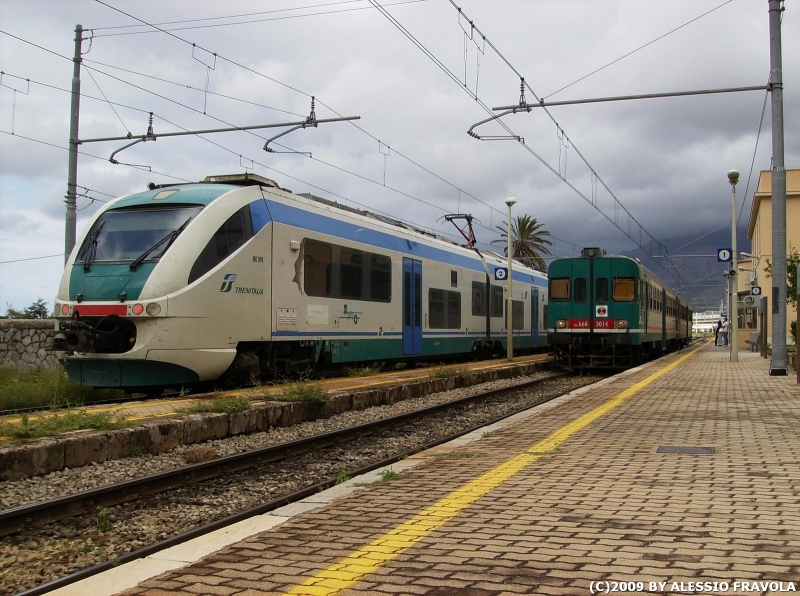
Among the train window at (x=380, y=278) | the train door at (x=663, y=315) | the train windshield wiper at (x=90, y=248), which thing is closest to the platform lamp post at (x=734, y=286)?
the train door at (x=663, y=315)

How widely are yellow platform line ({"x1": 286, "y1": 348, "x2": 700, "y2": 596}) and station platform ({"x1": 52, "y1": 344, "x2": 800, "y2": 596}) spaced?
0.01 meters

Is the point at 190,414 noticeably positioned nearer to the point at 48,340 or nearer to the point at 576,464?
the point at 576,464

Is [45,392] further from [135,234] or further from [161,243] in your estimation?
[161,243]

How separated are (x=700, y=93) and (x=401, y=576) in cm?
1461

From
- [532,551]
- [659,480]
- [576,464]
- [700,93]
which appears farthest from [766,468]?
[700,93]

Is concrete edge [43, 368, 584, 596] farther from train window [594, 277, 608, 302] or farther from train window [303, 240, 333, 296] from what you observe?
train window [594, 277, 608, 302]

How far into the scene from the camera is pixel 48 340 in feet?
52.0

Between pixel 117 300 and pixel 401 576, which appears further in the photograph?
pixel 117 300

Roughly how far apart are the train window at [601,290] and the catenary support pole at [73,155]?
1370cm

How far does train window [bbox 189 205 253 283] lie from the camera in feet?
37.5

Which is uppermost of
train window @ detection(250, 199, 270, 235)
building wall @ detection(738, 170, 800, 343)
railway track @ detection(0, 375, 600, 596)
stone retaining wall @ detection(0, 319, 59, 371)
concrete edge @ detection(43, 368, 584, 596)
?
building wall @ detection(738, 170, 800, 343)

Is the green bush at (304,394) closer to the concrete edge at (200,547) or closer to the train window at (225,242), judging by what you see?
the train window at (225,242)

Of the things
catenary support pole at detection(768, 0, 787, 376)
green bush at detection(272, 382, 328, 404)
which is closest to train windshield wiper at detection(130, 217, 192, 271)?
green bush at detection(272, 382, 328, 404)

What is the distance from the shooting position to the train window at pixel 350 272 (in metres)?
15.5
